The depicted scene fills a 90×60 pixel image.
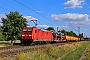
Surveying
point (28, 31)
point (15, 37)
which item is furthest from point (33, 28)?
point (15, 37)

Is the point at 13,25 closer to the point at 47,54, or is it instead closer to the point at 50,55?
the point at 50,55

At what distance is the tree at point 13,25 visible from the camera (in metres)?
65.7

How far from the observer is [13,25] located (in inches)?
2677

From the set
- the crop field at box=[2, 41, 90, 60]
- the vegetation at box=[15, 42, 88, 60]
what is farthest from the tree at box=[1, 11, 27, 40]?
the vegetation at box=[15, 42, 88, 60]

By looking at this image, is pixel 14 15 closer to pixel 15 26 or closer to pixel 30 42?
pixel 15 26

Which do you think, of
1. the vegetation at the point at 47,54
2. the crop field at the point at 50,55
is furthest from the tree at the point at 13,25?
the vegetation at the point at 47,54

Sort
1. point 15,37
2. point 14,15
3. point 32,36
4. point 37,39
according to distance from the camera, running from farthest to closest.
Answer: point 14,15 → point 15,37 → point 37,39 → point 32,36

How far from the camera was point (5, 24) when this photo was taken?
69875mm

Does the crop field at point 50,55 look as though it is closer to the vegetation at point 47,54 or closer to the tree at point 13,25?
the vegetation at point 47,54

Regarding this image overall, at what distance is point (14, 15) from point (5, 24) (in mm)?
4150

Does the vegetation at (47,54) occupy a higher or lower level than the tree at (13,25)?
lower

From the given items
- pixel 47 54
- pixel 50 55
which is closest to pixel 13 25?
pixel 50 55

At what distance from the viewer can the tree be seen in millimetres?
65688

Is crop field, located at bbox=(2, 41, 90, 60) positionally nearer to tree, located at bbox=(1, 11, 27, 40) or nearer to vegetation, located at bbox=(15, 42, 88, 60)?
vegetation, located at bbox=(15, 42, 88, 60)
